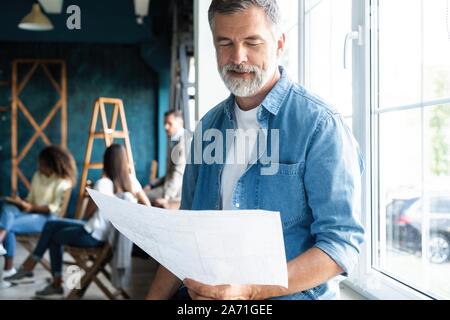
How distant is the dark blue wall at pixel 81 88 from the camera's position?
Result: 4.31 m

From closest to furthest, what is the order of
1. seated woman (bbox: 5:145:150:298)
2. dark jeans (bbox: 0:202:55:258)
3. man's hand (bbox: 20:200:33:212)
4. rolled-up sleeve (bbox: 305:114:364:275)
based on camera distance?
rolled-up sleeve (bbox: 305:114:364:275), seated woman (bbox: 5:145:150:298), dark jeans (bbox: 0:202:55:258), man's hand (bbox: 20:200:33:212)

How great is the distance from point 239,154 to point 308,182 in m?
0.14

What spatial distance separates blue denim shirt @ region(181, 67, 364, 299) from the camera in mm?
726

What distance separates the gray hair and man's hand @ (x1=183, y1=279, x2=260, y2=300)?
36 centimetres

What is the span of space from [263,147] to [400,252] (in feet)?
1.38

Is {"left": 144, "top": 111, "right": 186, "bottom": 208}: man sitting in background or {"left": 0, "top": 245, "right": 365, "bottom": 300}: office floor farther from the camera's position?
{"left": 0, "top": 245, "right": 365, "bottom": 300}: office floor

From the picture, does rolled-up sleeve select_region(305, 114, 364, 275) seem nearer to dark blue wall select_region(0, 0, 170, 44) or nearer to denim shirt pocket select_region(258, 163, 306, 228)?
denim shirt pocket select_region(258, 163, 306, 228)

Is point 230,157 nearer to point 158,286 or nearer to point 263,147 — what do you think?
point 263,147

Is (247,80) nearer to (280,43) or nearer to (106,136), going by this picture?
(280,43)

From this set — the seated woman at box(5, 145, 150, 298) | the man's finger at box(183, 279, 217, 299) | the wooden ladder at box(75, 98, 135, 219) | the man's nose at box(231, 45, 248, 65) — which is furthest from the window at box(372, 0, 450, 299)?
the wooden ladder at box(75, 98, 135, 219)

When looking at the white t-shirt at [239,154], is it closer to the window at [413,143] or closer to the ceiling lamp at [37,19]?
the window at [413,143]

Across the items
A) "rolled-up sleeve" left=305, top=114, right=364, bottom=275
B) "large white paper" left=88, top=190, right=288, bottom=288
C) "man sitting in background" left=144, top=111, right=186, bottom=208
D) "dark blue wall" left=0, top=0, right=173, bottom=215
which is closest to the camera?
"large white paper" left=88, top=190, right=288, bottom=288

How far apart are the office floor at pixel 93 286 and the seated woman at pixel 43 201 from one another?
0.13 metres

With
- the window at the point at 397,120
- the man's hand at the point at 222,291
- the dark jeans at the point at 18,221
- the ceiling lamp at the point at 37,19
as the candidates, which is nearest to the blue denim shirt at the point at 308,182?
the man's hand at the point at 222,291
